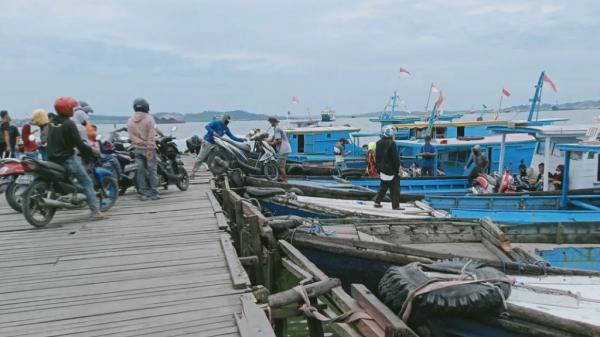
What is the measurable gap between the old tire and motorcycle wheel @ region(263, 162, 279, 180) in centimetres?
863

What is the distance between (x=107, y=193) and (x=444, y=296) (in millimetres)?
6056

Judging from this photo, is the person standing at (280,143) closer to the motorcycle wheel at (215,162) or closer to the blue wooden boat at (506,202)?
the motorcycle wheel at (215,162)

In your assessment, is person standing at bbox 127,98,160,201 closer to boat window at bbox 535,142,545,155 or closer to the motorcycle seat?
the motorcycle seat

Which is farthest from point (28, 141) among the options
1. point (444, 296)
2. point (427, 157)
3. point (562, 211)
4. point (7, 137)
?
point (427, 157)

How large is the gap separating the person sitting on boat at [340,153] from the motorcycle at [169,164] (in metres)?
10.3

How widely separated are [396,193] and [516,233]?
267cm

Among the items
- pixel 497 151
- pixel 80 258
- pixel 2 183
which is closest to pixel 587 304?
pixel 80 258

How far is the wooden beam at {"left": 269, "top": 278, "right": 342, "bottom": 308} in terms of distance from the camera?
4086mm

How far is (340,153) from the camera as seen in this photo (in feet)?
69.4

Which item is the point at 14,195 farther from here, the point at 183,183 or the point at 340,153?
the point at 340,153

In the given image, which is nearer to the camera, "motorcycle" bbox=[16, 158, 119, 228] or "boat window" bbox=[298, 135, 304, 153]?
"motorcycle" bbox=[16, 158, 119, 228]

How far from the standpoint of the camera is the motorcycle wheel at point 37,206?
21.2 ft

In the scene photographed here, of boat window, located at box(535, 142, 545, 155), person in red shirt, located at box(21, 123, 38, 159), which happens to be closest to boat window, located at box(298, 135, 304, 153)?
boat window, located at box(535, 142, 545, 155)

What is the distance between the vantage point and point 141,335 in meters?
3.48
